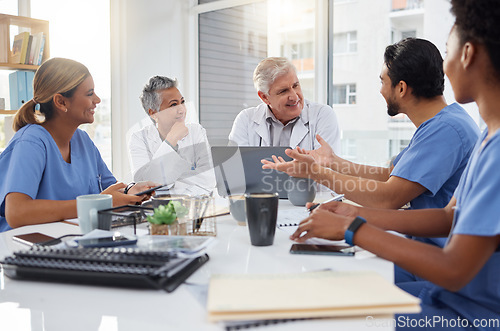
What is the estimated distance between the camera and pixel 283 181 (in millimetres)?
1758

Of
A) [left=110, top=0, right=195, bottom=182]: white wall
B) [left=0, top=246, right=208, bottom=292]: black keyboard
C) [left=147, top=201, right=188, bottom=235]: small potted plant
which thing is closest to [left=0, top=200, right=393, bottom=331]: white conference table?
[left=0, top=246, right=208, bottom=292]: black keyboard

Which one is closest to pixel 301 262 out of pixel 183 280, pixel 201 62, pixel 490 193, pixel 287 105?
pixel 183 280

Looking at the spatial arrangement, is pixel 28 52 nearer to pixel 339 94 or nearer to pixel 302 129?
pixel 302 129

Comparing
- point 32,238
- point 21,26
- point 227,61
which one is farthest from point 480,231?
point 227,61

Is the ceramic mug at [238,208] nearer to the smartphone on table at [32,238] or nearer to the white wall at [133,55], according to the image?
the smartphone on table at [32,238]

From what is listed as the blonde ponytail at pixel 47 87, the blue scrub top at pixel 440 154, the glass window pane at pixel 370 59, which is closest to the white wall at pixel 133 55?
the glass window pane at pixel 370 59

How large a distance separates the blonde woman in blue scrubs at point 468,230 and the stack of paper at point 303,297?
160 millimetres

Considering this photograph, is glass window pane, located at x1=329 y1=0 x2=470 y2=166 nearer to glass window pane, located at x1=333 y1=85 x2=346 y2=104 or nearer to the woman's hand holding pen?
glass window pane, located at x1=333 y1=85 x2=346 y2=104

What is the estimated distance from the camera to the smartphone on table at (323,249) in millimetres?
1018

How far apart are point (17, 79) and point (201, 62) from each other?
2.02m

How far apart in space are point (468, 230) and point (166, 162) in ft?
7.61

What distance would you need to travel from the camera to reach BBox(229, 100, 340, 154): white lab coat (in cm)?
268

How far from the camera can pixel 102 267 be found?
2.65 ft

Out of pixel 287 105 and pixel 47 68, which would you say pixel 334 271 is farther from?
pixel 287 105
